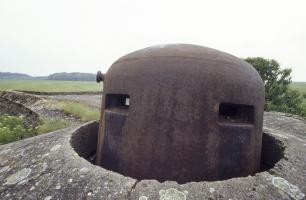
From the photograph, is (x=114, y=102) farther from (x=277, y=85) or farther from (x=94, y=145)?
(x=277, y=85)

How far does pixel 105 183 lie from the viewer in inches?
106

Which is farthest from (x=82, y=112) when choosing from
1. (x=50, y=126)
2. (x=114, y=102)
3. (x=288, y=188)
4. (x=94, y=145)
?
(x=288, y=188)

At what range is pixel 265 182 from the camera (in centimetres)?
275

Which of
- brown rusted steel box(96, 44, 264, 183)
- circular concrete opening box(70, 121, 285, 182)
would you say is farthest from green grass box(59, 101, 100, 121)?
brown rusted steel box(96, 44, 264, 183)

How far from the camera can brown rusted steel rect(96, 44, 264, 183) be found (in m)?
3.27

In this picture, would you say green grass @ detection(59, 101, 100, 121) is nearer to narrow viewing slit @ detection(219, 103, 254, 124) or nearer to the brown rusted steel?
the brown rusted steel

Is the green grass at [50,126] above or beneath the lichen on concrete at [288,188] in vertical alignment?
beneath

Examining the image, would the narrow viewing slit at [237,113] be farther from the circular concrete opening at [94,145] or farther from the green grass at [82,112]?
the green grass at [82,112]

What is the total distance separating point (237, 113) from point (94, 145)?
286 cm

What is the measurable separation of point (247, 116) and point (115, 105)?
194cm

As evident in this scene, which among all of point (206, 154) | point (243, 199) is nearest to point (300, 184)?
point (243, 199)

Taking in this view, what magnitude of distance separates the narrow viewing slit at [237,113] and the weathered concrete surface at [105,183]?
68cm

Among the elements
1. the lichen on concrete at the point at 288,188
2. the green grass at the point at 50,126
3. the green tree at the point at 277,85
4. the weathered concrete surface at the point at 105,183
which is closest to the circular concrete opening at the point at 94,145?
the weathered concrete surface at the point at 105,183

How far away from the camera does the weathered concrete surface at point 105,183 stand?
2.52 metres
